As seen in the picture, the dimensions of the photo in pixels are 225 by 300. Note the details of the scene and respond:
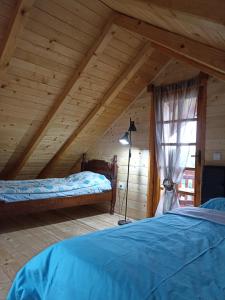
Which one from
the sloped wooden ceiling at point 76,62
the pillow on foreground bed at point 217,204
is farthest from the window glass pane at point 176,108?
the pillow on foreground bed at point 217,204

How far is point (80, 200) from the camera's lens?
381 centimetres

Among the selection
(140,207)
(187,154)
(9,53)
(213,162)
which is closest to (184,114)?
(187,154)

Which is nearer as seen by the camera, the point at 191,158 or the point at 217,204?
the point at 217,204

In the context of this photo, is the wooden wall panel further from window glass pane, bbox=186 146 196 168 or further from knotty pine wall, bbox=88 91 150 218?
knotty pine wall, bbox=88 91 150 218

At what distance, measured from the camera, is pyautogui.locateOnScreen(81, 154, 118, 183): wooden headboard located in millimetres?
4279

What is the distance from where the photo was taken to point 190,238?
1593 mm

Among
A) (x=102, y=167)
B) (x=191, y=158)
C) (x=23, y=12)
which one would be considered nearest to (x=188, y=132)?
(x=191, y=158)

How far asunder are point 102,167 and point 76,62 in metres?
2.06

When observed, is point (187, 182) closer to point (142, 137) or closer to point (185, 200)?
point (185, 200)

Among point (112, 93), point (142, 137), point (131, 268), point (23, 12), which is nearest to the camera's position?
point (131, 268)

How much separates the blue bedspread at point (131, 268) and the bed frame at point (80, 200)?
1.71 metres

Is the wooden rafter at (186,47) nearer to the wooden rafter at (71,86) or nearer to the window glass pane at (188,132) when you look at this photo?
the wooden rafter at (71,86)

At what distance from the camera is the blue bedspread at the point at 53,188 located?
3.13m

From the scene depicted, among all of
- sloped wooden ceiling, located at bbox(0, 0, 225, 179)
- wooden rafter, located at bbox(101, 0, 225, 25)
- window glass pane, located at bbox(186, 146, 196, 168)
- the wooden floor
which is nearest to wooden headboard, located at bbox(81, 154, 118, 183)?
sloped wooden ceiling, located at bbox(0, 0, 225, 179)
